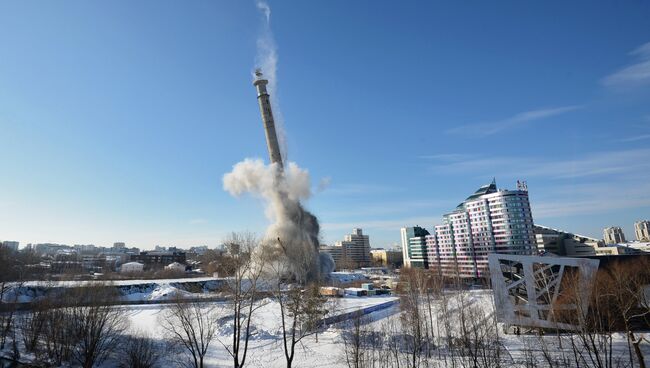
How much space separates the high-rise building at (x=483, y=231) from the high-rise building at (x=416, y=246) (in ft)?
35.2

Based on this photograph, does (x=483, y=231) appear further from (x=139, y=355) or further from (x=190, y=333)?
(x=139, y=355)

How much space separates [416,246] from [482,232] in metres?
32.0

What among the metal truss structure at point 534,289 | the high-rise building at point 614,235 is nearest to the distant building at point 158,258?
the metal truss structure at point 534,289

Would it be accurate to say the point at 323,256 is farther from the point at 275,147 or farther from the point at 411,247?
the point at 411,247

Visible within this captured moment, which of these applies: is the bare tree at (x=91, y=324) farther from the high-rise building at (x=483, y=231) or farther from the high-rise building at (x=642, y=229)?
the high-rise building at (x=642, y=229)

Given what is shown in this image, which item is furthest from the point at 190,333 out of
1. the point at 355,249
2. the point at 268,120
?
the point at 355,249

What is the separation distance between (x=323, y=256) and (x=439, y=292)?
2700cm

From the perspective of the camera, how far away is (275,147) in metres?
→ 58.4

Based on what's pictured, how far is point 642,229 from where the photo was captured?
165875 millimetres

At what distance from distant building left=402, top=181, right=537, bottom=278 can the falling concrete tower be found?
34.7 m

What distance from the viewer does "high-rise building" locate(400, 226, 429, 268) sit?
4166 inches

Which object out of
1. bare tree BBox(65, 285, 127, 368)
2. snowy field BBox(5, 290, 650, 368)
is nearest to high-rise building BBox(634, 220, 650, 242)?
snowy field BBox(5, 290, 650, 368)

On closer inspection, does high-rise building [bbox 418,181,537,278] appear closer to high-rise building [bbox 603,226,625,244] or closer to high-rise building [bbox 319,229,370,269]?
high-rise building [bbox 319,229,370,269]

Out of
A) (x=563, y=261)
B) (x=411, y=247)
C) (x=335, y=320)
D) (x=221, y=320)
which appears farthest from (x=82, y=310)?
(x=411, y=247)
